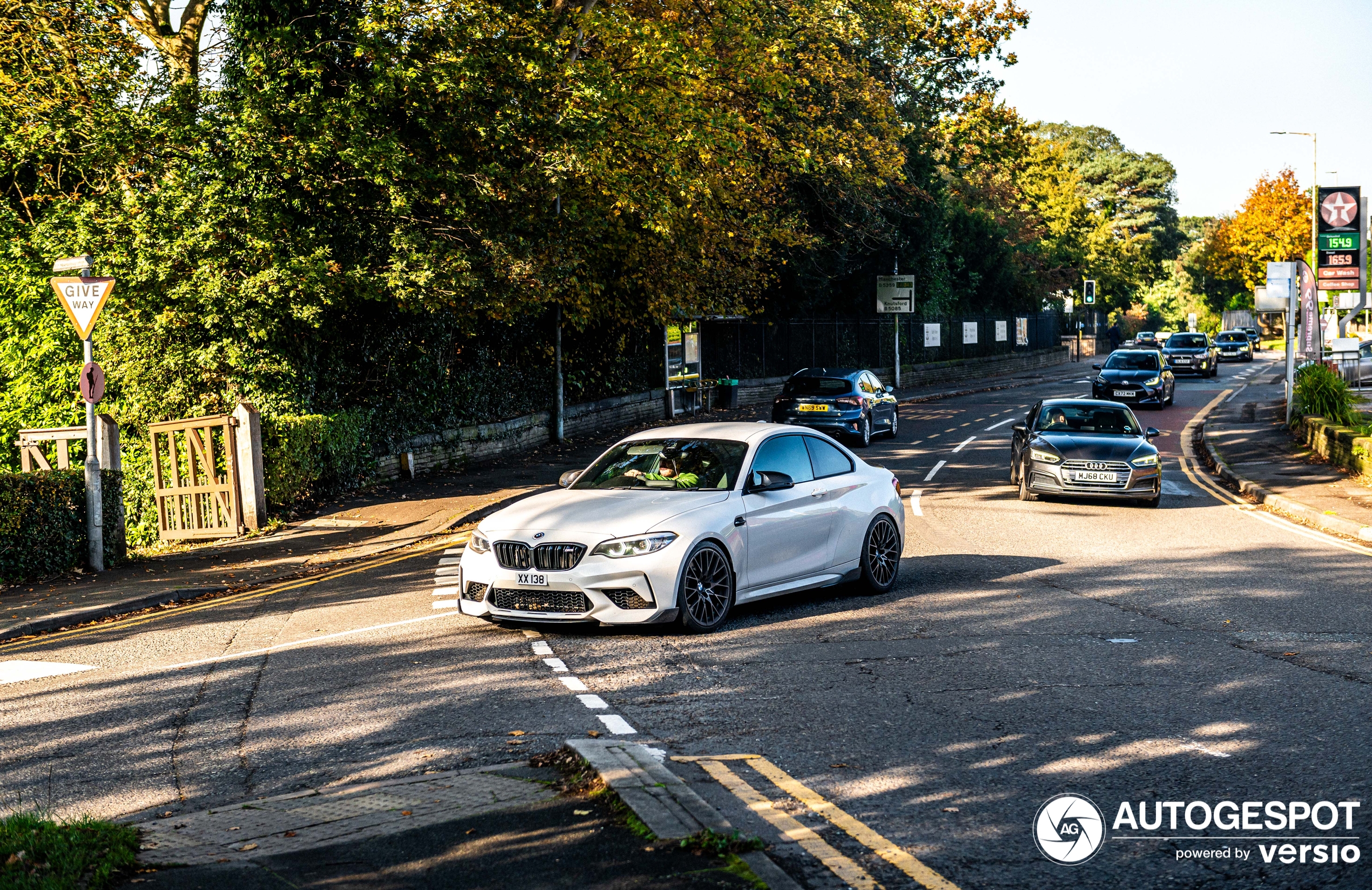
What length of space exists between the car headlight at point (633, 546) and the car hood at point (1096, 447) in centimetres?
1045

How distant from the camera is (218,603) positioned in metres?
12.7

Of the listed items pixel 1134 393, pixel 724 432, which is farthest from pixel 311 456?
pixel 1134 393

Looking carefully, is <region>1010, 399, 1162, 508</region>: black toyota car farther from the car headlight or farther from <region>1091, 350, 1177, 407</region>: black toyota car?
<region>1091, 350, 1177, 407</region>: black toyota car

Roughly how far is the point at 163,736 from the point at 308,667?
1.79 metres

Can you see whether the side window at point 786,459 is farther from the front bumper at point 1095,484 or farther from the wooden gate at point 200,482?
the wooden gate at point 200,482

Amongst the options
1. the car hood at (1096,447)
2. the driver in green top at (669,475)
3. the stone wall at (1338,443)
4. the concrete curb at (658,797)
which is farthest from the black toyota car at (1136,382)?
the concrete curb at (658,797)

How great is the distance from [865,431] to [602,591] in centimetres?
1886

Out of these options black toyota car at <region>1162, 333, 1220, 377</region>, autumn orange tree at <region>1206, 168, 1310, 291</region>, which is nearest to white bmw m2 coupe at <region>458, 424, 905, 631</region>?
black toyota car at <region>1162, 333, 1220, 377</region>

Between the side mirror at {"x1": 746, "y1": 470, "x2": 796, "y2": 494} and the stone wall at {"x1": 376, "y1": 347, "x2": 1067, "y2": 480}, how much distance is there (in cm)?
1187

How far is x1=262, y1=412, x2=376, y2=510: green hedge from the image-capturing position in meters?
18.6

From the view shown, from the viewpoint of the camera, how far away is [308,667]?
925 cm

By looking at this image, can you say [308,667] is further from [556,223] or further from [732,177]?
[732,177]

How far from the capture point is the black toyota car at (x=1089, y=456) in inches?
725

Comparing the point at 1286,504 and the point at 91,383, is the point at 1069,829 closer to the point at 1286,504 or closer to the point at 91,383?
the point at 91,383
